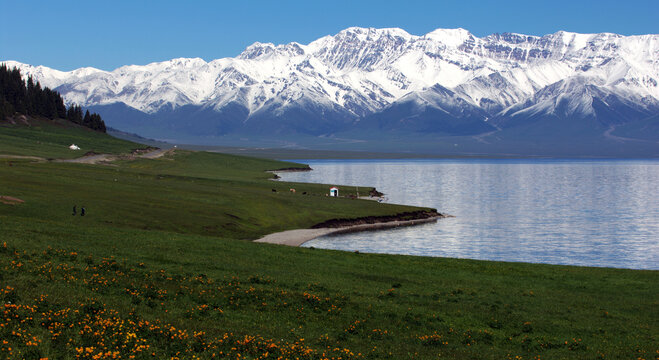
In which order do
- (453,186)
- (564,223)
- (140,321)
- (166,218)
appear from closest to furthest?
(140,321) < (166,218) < (564,223) < (453,186)

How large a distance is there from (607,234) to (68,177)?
82.7m

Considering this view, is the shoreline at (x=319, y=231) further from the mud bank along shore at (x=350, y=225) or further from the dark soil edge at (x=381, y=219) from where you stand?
the dark soil edge at (x=381, y=219)

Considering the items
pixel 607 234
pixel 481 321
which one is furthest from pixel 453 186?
pixel 481 321

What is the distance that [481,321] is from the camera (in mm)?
32781

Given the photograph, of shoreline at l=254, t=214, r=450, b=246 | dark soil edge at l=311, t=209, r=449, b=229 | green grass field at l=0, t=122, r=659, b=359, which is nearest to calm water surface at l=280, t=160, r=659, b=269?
shoreline at l=254, t=214, r=450, b=246

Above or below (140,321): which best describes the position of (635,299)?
below

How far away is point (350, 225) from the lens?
98500 mm

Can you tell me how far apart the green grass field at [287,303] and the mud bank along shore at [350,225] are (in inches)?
1017

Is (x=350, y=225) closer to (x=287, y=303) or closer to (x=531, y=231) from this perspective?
(x=531, y=231)

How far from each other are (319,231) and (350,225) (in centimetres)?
886

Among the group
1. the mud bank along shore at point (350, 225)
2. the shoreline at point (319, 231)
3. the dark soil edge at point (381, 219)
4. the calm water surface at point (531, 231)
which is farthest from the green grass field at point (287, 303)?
the dark soil edge at point (381, 219)

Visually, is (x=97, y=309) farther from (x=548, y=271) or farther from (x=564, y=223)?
(x=564, y=223)

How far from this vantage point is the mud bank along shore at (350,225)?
80.4 m

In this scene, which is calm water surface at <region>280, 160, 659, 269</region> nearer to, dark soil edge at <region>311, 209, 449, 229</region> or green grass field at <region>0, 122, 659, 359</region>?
dark soil edge at <region>311, 209, 449, 229</region>
